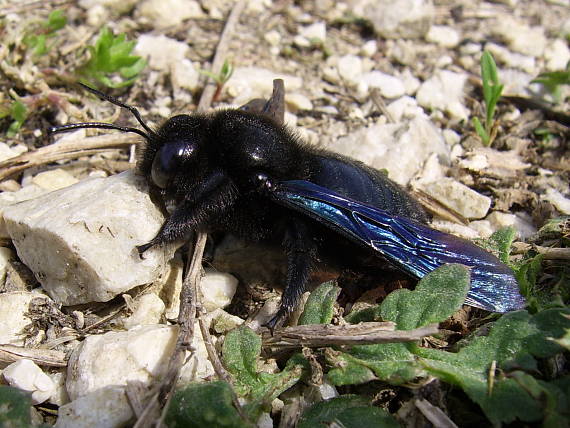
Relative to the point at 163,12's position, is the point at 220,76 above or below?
below

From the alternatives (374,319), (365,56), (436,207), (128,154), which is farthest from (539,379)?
(365,56)

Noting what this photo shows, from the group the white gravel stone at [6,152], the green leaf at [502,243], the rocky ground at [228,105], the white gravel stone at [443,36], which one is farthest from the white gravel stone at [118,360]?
the white gravel stone at [443,36]

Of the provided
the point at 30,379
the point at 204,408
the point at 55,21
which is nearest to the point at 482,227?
the point at 204,408

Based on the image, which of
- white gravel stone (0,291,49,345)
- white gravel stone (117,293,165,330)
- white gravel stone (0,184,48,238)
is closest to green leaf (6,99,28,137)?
white gravel stone (0,184,48,238)

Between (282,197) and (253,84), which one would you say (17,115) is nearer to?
(253,84)

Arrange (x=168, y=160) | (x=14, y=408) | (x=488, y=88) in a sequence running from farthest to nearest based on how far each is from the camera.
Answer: (x=488, y=88), (x=168, y=160), (x=14, y=408)

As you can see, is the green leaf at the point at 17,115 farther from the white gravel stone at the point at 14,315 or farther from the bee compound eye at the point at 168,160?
the white gravel stone at the point at 14,315
